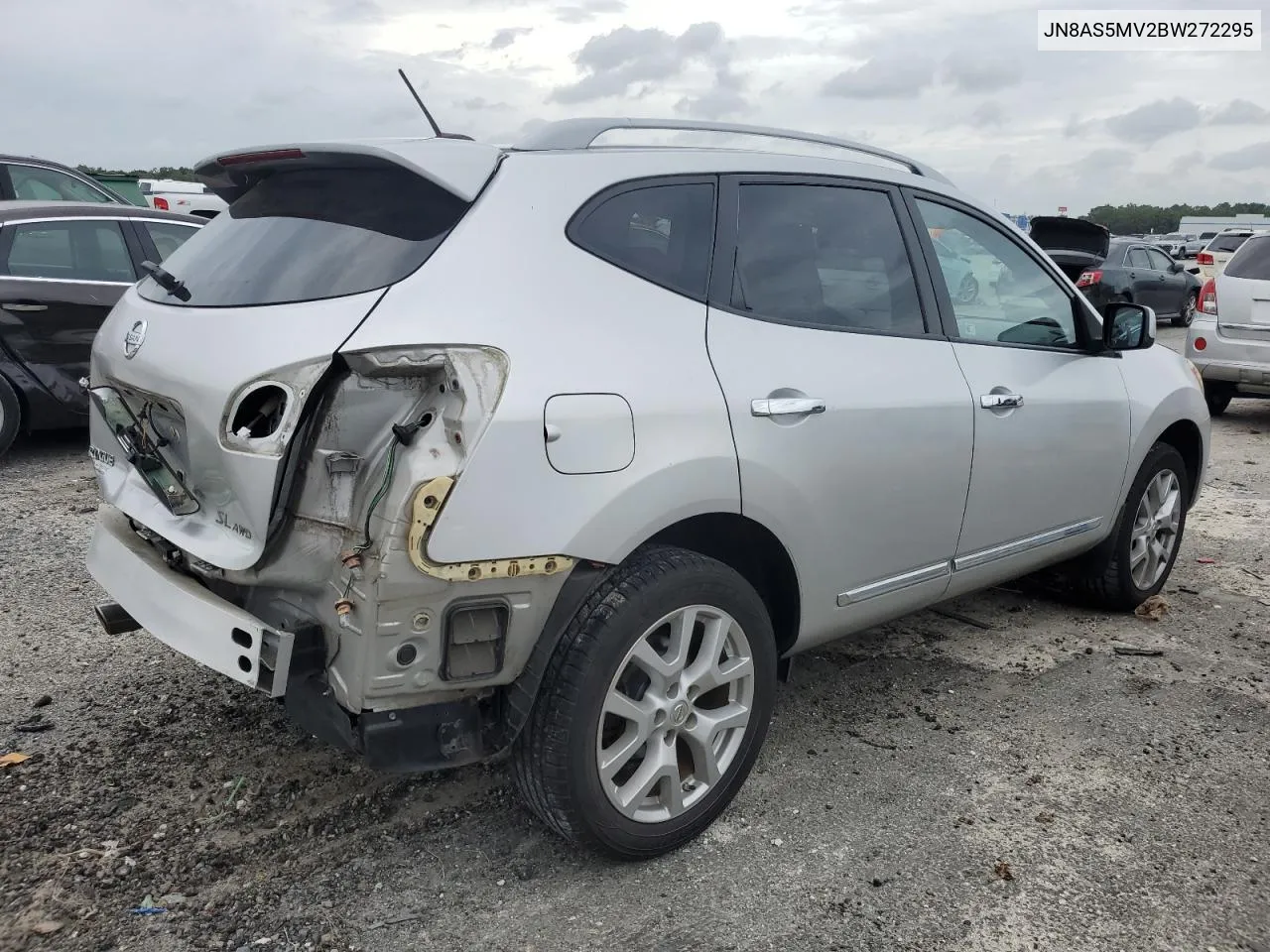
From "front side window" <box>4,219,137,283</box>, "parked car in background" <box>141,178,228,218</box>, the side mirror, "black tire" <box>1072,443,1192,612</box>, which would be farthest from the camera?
"parked car in background" <box>141,178,228,218</box>

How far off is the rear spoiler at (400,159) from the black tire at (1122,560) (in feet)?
10.5

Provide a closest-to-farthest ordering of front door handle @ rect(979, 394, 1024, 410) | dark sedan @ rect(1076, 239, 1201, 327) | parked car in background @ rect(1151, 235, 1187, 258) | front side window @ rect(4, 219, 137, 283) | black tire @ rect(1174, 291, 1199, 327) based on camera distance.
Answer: front door handle @ rect(979, 394, 1024, 410), front side window @ rect(4, 219, 137, 283), dark sedan @ rect(1076, 239, 1201, 327), black tire @ rect(1174, 291, 1199, 327), parked car in background @ rect(1151, 235, 1187, 258)

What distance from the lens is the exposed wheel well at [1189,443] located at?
4.76m

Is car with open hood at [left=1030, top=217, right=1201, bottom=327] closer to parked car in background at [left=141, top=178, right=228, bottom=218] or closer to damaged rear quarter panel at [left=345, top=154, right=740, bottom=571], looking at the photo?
parked car in background at [left=141, top=178, right=228, bottom=218]

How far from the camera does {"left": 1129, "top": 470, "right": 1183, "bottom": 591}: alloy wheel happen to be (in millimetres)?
4676

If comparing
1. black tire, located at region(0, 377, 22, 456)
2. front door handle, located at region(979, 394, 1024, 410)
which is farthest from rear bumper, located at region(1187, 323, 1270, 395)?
black tire, located at region(0, 377, 22, 456)

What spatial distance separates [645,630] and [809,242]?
4.45ft

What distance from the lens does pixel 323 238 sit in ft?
8.57

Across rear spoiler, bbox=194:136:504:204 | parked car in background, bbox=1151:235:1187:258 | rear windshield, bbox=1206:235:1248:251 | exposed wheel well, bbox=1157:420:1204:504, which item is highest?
parked car in background, bbox=1151:235:1187:258

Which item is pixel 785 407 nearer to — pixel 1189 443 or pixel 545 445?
pixel 545 445

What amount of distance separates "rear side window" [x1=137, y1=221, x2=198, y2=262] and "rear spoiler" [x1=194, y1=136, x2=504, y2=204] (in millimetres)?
5174

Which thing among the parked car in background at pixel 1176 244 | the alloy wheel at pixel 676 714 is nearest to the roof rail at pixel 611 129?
the alloy wheel at pixel 676 714

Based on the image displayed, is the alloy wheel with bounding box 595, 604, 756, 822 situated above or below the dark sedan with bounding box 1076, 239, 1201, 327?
below

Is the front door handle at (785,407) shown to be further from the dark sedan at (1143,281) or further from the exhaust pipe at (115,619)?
the dark sedan at (1143,281)
